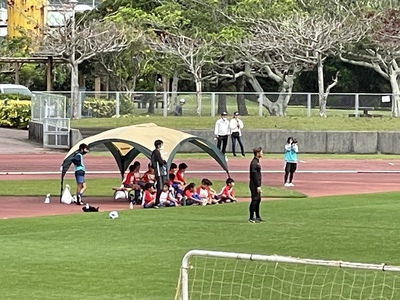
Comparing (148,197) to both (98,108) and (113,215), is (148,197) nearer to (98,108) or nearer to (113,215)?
(113,215)

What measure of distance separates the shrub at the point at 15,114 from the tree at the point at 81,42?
2838 mm

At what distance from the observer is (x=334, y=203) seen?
83.5ft

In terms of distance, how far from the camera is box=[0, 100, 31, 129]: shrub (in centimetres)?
5244

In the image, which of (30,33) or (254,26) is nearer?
(254,26)

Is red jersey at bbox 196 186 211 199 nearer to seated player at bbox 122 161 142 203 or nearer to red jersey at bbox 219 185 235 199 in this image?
red jersey at bbox 219 185 235 199

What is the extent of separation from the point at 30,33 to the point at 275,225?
148ft

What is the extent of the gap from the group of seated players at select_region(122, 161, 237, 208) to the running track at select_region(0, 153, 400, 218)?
593 mm

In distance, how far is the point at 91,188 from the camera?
29.2 meters

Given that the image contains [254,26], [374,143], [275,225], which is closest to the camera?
[275,225]

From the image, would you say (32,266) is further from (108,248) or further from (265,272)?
(265,272)

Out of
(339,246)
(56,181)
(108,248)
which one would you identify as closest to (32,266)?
(108,248)

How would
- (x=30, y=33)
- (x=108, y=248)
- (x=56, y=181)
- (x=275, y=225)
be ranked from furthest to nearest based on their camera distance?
(x=30, y=33) < (x=56, y=181) < (x=275, y=225) < (x=108, y=248)

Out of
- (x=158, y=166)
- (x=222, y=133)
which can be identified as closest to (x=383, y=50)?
(x=222, y=133)

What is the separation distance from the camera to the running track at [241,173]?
83.2 ft
